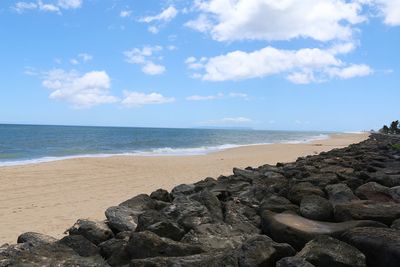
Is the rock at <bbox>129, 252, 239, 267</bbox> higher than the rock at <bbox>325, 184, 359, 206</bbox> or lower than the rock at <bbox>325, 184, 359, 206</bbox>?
lower

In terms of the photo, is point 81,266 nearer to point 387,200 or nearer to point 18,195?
point 387,200

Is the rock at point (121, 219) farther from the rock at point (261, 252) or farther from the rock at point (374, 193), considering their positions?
the rock at point (374, 193)

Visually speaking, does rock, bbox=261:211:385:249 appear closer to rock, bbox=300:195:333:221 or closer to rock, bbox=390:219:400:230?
rock, bbox=390:219:400:230

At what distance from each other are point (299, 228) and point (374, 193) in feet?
8.84

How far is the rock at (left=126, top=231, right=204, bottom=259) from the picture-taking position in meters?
4.33

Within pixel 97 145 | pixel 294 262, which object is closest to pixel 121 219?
pixel 294 262

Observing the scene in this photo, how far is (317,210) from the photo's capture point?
17.6ft

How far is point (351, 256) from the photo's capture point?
3773mm

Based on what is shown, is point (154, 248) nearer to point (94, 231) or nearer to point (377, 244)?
point (94, 231)

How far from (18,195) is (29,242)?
724 centimetres

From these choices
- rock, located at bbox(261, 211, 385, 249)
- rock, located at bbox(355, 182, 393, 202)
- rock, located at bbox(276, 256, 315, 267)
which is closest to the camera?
rock, located at bbox(276, 256, 315, 267)

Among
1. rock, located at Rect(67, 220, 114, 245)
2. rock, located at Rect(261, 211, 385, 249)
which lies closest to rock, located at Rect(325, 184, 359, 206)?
rock, located at Rect(261, 211, 385, 249)

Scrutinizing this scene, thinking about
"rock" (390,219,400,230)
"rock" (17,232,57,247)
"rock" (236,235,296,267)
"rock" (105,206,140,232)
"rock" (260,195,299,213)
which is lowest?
"rock" (17,232,57,247)

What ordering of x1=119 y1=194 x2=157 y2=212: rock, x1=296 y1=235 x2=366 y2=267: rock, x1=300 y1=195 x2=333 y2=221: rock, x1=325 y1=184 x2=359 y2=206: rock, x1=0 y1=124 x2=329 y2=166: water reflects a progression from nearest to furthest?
x1=296 y1=235 x2=366 y2=267: rock < x1=300 y1=195 x2=333 y2=221: rock < x1=325 y1=184 x2=359 y2=206: rock < x1=119 y1=194 x2=157 y2=212: rock < x1=0 y1=124 x2=329 y2=166: water
